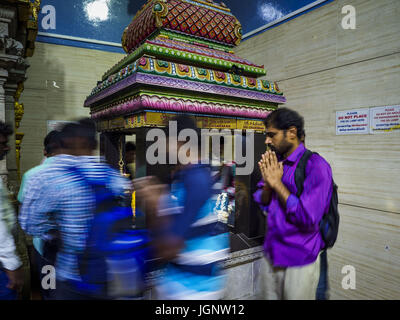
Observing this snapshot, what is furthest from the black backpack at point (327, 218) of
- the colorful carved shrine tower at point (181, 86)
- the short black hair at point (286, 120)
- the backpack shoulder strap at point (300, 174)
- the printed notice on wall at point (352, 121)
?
the printed notice on wall at point (352, 121)

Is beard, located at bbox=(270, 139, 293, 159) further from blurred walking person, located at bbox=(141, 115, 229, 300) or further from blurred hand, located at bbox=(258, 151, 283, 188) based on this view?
blurred walking person, located at bbox=(141, 115, 229, 300)

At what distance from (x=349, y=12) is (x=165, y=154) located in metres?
2.70

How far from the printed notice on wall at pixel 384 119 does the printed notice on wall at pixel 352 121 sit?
0.21ft

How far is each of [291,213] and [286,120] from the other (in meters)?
0.58

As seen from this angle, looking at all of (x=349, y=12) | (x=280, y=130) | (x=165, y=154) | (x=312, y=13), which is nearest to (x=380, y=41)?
(x=349, y=12)

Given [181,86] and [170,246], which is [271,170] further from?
[181,86]

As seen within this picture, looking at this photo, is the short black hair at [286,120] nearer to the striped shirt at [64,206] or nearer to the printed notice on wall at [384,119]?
the striped shirt at [64,206]

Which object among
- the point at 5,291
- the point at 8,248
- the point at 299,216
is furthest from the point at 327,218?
the point at 5,291

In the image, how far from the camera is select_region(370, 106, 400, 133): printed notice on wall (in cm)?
233

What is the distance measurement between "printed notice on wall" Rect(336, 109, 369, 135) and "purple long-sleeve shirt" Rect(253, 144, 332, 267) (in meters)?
1.49

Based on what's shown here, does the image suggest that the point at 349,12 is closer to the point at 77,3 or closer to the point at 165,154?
the point at 165,154

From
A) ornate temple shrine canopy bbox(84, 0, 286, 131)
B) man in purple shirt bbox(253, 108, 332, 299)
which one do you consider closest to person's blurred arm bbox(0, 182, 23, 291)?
ornate temple shrine canopy bbox(84, 0, 286, 131)

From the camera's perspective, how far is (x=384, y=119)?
241 cm

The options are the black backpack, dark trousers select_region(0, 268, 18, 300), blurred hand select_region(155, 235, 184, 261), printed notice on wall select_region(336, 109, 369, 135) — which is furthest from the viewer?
printed notice on wall select_region(336, 109, 369, 135)
